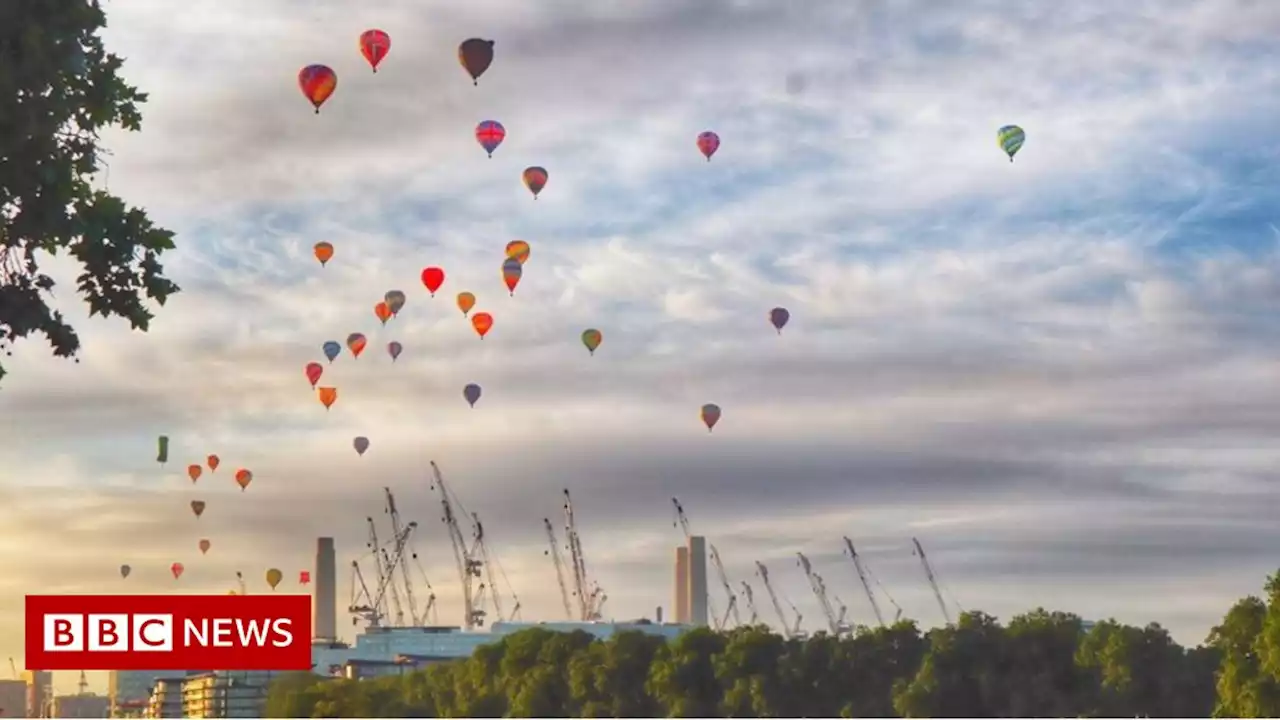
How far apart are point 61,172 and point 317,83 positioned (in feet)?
232

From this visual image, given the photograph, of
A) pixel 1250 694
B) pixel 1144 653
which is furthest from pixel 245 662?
pixel 1144 653

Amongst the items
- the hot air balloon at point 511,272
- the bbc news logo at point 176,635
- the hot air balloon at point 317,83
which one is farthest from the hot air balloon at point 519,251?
the bbc news logo at point 176,635

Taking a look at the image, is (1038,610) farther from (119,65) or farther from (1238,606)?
(119,65)

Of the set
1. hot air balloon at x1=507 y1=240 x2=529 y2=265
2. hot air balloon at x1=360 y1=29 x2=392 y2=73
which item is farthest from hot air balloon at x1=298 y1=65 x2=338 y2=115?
hot air balloon at x1=507 y1=240 x2=529 y2=265

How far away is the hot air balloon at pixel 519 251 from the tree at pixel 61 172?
119821mm

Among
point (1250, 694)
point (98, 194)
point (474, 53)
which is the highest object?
point (474, 53)

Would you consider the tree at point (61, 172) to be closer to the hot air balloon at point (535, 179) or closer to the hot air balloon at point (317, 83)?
the hot air balloon at point (317, 83)

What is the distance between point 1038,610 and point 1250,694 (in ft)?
142

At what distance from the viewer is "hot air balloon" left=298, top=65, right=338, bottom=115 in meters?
121

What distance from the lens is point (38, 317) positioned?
52375 millimetres

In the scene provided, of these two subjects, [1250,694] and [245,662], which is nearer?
[245,662]

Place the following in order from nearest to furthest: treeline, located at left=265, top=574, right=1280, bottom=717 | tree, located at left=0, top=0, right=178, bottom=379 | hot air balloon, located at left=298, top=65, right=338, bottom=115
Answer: tree, located at left=0, top=0, right=178, bottom=379 → hot air balloon, located at left=298, top=65, right=338, bottom=115 → treeline, located at left=265, top=574, right=1280, bottom=717

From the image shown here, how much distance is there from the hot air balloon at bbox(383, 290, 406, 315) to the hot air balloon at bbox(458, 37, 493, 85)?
51.1m

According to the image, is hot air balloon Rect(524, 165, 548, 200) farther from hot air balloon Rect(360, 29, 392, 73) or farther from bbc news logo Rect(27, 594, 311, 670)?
bbc news logo Rect(27, 594, 311, 670)
